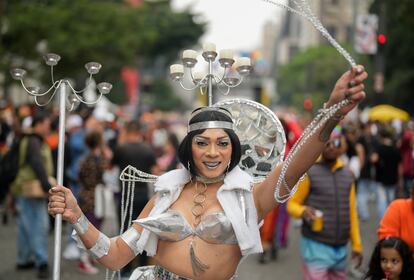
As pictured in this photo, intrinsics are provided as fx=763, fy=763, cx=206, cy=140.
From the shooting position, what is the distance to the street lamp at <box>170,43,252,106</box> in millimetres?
3951

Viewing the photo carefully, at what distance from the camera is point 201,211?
3.65 meters

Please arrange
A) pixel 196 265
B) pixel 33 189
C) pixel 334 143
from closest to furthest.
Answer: pixel 196 265
pixel 334 143
pixel 33 189

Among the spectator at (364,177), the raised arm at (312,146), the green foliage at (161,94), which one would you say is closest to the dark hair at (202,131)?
the raised arm at (312,146)

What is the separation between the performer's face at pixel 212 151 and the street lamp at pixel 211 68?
435 mm

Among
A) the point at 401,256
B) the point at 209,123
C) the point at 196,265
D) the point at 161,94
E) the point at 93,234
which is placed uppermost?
the point at 161,94

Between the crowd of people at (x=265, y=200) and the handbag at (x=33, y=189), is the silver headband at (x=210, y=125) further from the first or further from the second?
the handbag at (x=33, y=189)

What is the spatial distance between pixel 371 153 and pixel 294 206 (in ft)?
25.5

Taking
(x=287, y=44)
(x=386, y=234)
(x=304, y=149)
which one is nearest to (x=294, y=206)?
(x=386, y=234)

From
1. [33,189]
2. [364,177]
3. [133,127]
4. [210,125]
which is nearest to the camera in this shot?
[210,125]

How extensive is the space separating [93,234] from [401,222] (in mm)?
2214

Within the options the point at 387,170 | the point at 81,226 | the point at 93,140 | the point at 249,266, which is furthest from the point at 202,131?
the point at 387,170

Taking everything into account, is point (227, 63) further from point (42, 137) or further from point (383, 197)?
point (383, 197)

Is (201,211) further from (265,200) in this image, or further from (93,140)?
(93,140)

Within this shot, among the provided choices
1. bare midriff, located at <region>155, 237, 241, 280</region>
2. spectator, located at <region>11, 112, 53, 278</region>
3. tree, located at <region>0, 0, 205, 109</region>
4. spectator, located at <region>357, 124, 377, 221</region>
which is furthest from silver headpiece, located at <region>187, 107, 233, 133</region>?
tree, located at <region>0, 0, 205, 109</region>
